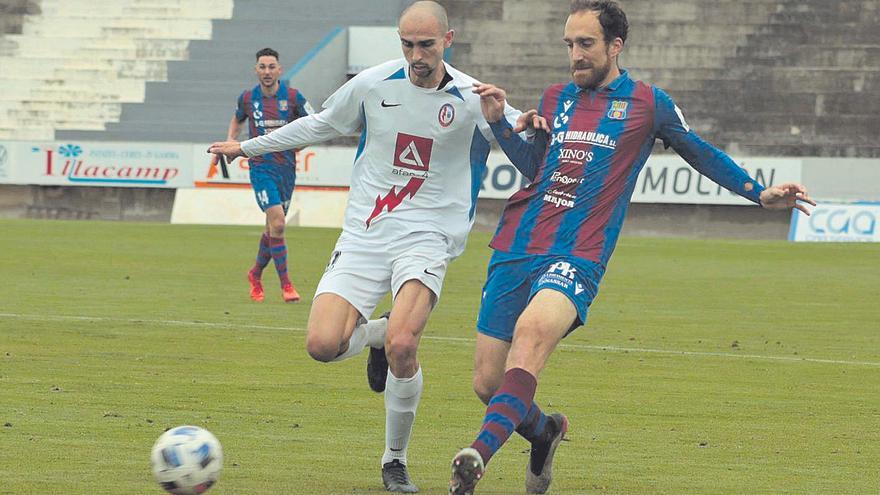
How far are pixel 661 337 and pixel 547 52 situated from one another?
23.9 meters

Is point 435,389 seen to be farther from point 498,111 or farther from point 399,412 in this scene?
point 498,111

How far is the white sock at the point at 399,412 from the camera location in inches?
272

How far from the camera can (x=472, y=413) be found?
8938mm

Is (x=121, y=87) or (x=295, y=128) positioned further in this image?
(x=121, y=87)

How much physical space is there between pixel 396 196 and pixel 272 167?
843 cm

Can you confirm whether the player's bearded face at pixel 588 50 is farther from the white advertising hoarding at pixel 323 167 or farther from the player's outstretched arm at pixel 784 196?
the white advertising hoarding at pixel 323 167

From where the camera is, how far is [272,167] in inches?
622

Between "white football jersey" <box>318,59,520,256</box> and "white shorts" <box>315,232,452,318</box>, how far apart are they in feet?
0.15

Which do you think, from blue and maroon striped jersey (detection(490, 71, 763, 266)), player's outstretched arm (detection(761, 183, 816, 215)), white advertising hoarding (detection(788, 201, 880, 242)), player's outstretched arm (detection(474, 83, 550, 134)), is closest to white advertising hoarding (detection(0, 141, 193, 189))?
white advertising hoarding (detection(788, 201, 880, 242))

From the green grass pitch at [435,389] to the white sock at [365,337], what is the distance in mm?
482

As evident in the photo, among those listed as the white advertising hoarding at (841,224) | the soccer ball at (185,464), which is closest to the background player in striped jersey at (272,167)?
the soccer ball at (185,464)

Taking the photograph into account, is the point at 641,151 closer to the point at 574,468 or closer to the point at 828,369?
the point at 574,468

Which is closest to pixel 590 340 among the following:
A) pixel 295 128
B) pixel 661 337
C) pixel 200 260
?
pixel 661 337

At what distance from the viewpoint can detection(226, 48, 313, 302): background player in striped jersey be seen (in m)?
15.7
